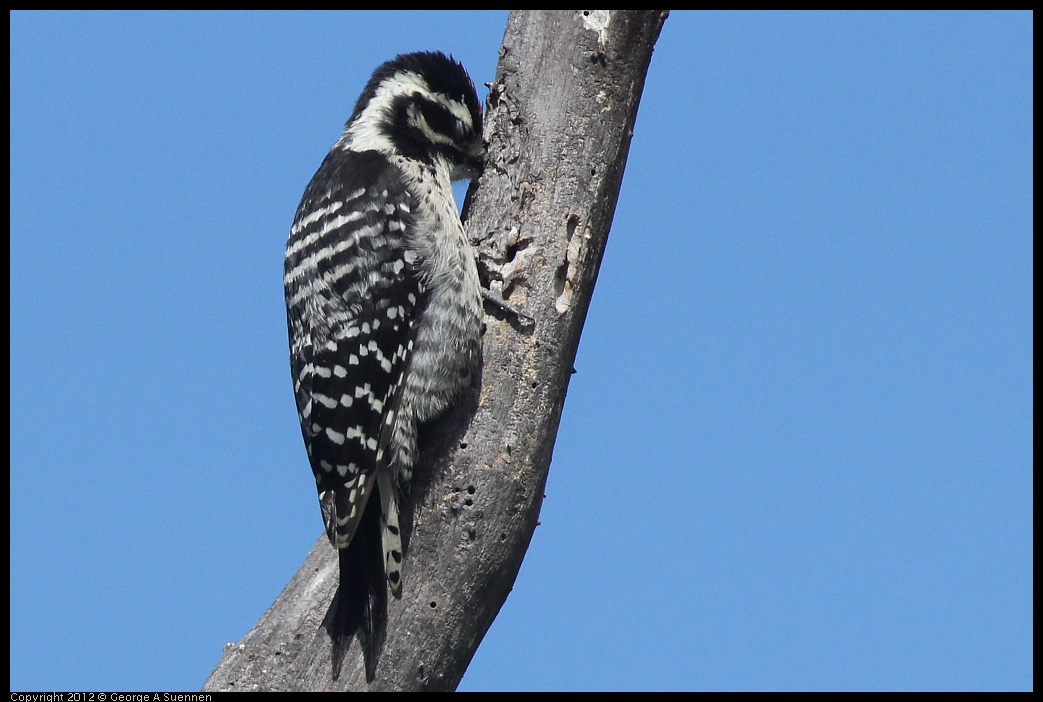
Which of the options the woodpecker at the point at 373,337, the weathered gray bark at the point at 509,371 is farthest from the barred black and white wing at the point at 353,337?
the weathered gray bark at the point at 509,371

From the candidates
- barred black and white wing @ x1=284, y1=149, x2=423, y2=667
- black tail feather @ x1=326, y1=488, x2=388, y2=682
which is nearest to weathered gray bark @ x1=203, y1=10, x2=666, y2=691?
black tail feather @ x1=326, y1=488, x2=388, y2=682

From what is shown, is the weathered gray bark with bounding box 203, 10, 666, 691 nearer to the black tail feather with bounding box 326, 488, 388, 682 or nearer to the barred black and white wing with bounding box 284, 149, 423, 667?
the black tail feather with bounding box 326, 488, 388, 682

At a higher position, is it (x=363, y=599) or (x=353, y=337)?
(x=353, y=337)

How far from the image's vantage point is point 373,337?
148 inches

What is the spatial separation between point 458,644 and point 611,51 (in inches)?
88.6

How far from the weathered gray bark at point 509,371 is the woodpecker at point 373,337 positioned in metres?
0.08

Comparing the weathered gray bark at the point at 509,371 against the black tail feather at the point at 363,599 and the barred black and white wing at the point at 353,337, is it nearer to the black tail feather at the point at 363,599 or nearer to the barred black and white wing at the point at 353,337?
the black tail feather at the point at 363,599

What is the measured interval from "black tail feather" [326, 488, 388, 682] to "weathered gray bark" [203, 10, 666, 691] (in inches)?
1.5

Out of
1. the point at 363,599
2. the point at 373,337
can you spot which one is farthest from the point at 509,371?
the point at 363,599

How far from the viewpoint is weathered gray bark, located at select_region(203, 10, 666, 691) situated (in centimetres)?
352

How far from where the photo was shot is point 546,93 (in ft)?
12.6

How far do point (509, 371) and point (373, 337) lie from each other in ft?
1.72

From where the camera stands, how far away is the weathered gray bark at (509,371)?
11.5 ft

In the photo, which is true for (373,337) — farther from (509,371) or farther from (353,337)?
(509,371)
